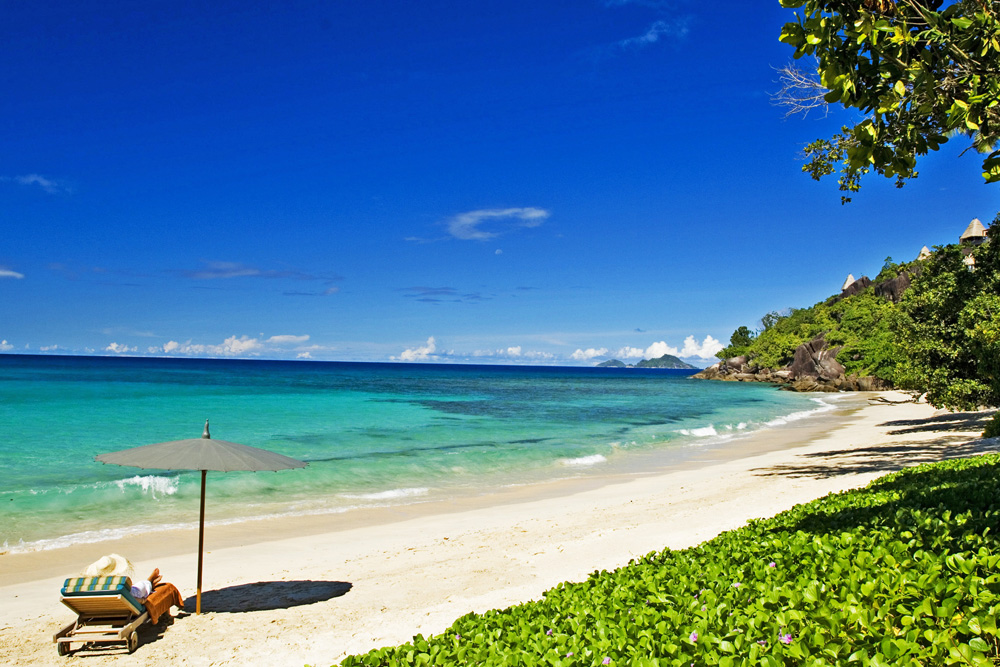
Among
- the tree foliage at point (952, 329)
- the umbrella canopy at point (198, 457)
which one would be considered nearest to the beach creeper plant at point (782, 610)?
the umbrella canopy at point (198, 457)

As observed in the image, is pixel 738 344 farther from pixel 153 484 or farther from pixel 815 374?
pixel 153 484

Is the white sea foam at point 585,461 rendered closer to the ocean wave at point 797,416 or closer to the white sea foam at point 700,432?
the white sea foam at point 700,432

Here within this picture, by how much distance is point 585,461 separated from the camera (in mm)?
20984

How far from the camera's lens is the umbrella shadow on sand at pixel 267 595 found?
7578 millimetres

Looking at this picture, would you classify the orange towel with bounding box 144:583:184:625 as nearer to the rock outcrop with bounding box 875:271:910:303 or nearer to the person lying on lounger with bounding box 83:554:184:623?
the person lying on lounger with bounding box 83:554:184:623

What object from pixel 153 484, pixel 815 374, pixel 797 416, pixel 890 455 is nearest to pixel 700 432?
pixel 797 416

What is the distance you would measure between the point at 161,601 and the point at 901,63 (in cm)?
877

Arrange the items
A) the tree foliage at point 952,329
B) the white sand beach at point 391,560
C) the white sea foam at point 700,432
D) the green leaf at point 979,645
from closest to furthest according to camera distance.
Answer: the green leaf at point 979,645
the white sand beach at point 391,560
the tree foliage at point 952,329
the white sea foam at point 700,432

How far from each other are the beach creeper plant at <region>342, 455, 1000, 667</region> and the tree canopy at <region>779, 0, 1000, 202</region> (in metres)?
2.52

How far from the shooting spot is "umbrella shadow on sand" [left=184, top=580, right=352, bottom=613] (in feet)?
24.9

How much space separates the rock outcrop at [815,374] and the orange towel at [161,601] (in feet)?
246

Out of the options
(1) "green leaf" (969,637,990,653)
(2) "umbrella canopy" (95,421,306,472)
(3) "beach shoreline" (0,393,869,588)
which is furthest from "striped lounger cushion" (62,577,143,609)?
(1) "green leaf" (969,637,990,653)

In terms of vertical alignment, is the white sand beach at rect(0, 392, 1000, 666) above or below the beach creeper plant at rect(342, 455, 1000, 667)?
below

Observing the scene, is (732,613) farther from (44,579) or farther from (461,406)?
(461,406)
